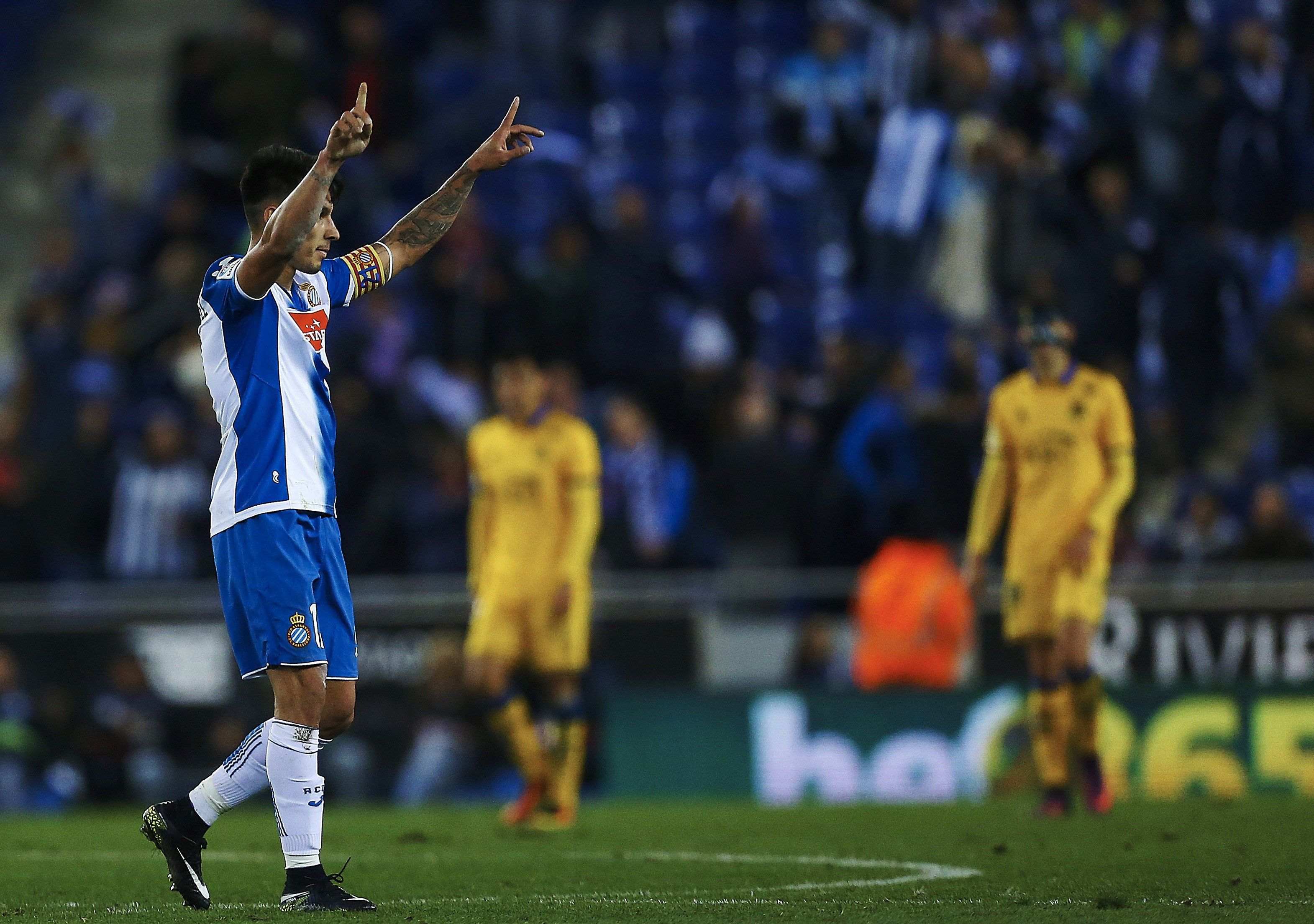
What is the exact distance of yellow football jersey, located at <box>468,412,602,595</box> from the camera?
12117mm

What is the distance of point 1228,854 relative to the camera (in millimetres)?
8344

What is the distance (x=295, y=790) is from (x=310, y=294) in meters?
1.51

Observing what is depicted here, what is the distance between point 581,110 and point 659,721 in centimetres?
693

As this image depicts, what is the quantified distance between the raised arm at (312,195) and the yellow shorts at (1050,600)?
600 cm

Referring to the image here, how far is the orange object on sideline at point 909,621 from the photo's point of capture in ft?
45.6

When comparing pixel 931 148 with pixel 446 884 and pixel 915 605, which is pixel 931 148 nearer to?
pixel 915 605

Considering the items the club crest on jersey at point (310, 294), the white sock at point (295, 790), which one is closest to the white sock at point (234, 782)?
the white sock at point (295, 790)

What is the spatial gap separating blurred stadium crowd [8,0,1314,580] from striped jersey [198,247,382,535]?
681cm

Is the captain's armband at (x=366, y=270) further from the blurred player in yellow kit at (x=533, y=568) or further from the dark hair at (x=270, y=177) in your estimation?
the blurred player in yellow kit at (x=533, y=568)

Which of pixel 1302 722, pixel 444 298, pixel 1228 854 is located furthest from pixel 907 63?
pixel 1228 854

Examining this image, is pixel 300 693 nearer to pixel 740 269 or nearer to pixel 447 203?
pixel 447 203

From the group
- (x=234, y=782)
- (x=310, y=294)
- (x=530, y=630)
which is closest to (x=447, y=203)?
(x=310, y=294)

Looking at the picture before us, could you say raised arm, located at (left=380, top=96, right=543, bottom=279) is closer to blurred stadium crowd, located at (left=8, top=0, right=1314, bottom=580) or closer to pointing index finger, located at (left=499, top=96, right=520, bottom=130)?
pointing index finger, located at (left=499, top=96, right=520, bottom=130)

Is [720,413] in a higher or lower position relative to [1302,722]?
higher
